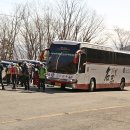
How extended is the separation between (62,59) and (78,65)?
111cm

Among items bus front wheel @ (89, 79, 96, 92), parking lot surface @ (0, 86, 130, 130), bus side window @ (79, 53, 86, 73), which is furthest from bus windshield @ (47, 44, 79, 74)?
parking lot surface @ (0, 86, 130, 130)

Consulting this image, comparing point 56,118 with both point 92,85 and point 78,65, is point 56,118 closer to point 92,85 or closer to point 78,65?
point 78,65

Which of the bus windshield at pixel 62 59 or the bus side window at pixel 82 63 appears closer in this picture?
the bus windshield at pixel 62 59

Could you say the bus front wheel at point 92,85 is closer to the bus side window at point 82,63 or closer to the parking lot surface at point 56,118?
the bus side window at point 82,63

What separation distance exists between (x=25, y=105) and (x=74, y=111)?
2.14 m

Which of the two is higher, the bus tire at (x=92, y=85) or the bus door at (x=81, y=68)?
the bus door at (x=81, y=68)

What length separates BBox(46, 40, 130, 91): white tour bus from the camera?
29156 mm

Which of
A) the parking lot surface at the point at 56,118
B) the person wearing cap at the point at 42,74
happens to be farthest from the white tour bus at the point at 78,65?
the parking lot surface at the point at 56,118

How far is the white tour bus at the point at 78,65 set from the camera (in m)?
29.2

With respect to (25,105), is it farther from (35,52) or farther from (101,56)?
(35,52)

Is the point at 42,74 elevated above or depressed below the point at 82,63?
below

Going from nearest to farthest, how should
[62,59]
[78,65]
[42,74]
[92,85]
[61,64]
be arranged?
[42,74], [78,65], [61,64], [62,59], [92,85]

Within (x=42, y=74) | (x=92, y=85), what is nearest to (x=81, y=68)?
(x=92, y=85)

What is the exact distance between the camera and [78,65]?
29.2m
